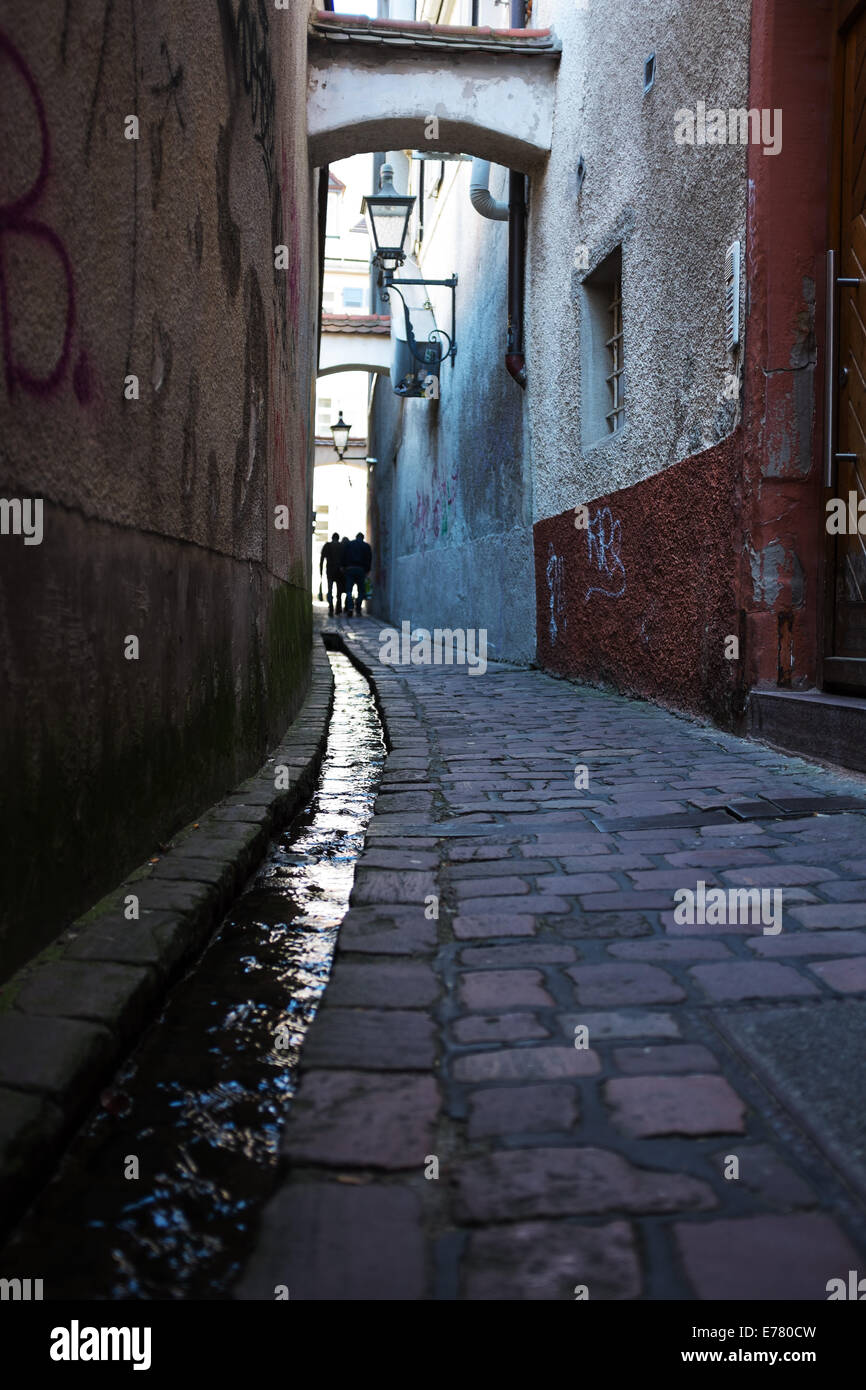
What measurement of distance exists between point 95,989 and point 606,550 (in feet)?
19.5

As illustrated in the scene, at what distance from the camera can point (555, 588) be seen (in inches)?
341

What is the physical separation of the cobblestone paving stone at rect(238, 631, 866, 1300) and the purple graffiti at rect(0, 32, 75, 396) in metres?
1.23

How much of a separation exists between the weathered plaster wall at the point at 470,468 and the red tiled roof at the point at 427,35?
1.95m

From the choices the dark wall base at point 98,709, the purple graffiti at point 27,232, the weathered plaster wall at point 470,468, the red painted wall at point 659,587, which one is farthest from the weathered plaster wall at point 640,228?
the purple graffiti at point 27,232

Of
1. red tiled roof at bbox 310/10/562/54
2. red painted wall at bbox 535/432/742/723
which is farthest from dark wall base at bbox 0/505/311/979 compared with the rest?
red tiled roof at bbox 310/10/562/54

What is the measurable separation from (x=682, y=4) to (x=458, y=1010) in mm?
5935

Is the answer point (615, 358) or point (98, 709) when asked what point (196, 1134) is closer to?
point (98, 709)

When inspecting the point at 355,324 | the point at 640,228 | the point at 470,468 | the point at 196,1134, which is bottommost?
the point at 196,1134

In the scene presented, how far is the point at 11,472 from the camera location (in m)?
1.83

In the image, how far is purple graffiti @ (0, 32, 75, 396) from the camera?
6.03 feet

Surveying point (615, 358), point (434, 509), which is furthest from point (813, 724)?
point (434, 509)

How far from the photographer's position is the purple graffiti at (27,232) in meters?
1.84

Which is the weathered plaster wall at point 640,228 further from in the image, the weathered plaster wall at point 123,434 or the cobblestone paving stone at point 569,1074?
the cobblestone paving stone at point 569,1074

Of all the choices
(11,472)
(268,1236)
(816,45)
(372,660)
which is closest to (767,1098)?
(268,1236)
